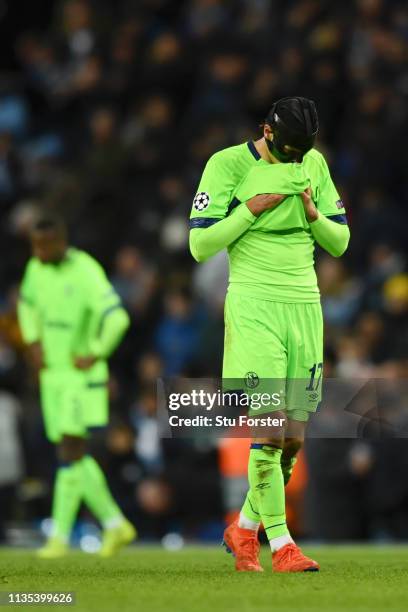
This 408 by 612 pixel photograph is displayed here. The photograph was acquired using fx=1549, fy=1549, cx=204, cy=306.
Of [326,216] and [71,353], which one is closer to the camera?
[326,216]

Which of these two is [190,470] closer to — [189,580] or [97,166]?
[97,166]

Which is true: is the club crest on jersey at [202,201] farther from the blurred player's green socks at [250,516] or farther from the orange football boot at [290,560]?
the orange football boot at [290,560]

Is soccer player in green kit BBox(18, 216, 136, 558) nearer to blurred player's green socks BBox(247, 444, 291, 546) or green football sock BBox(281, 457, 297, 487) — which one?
green football sock BBox(281, 457, 297, 487)

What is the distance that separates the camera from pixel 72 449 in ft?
35.0

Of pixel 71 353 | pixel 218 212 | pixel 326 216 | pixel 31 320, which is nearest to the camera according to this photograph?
pixel 218 212

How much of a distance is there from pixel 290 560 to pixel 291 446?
61 centimetres

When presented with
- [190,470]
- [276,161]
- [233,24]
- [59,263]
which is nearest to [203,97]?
[233,24]

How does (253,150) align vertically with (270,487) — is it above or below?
above

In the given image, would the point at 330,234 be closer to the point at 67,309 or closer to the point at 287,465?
the point at 287,465

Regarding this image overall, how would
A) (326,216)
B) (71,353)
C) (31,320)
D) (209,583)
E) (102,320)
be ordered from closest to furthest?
1. (209,583)
2. (326,216)
3. (102,320)
4. (71,353)
5. (31,320)

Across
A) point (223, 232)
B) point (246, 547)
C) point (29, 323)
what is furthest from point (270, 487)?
point (29, 323)

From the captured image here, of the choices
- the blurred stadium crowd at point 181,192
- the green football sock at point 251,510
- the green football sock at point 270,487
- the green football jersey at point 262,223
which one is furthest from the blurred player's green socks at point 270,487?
the blurred stadium crowd at point 181,192

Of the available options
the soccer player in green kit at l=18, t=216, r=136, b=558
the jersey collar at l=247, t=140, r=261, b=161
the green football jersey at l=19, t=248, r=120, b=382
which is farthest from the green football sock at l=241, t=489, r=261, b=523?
the green football jersey at l=19, t=248, r=120, b=382

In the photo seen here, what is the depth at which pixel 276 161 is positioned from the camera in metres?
7.54
